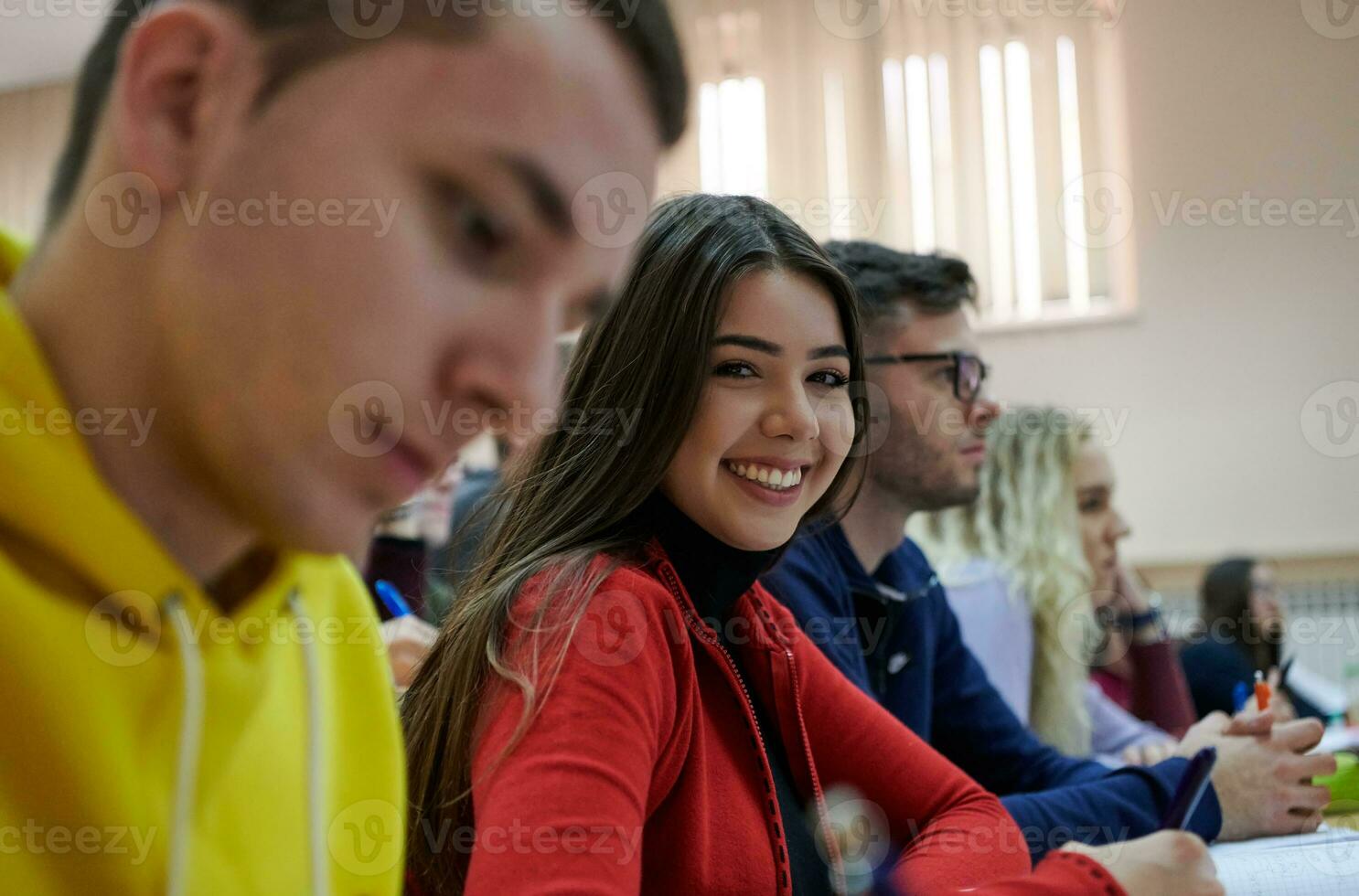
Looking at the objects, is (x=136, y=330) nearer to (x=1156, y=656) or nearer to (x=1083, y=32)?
(x=1156, y=656)

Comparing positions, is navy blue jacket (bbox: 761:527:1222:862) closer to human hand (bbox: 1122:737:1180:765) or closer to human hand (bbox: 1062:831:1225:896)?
human hand (bbox: 1122:737:1180:765)

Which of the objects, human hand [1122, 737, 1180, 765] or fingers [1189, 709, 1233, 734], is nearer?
fingers [1189, 709, 1233, 734]

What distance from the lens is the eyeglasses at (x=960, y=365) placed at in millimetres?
1633

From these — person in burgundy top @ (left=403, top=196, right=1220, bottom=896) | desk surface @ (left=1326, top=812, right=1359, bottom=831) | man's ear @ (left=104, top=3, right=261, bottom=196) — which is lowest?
desk surface @ (left=1326, top=812, right=1359, bottom=831)

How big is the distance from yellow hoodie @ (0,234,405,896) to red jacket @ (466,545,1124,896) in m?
0.21

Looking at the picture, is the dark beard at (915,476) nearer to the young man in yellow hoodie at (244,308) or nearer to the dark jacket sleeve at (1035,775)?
the dark jacket sleeve at (1035,775)

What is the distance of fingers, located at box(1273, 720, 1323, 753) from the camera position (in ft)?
4.17

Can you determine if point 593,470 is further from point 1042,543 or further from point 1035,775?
point 1042,543

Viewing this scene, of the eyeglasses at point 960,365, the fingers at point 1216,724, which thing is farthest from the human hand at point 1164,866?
the eyeglasses at point 960,365

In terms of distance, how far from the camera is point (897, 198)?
15.5 ft

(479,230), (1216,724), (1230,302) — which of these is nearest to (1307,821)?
(1216,724)

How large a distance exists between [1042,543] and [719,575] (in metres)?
1.54

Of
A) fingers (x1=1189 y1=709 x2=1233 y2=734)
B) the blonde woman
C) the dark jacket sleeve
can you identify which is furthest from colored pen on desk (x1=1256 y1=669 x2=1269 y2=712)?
the blonde woman

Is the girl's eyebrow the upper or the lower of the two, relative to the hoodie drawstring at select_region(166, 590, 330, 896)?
upper
